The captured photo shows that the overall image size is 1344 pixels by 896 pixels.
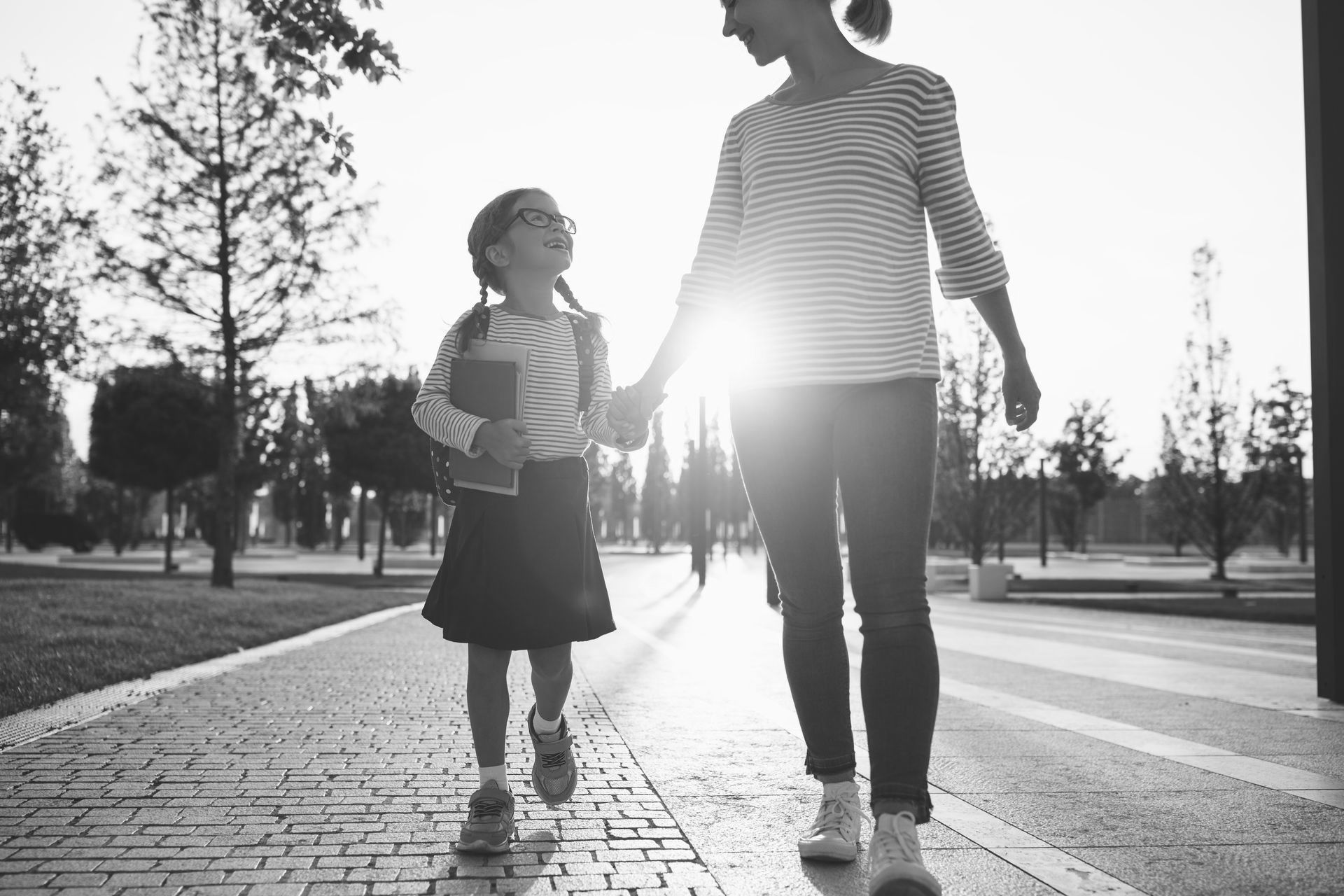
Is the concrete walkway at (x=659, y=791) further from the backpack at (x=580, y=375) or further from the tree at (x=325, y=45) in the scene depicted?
the tree at (x=325, y=45)

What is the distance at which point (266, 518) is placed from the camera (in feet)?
451

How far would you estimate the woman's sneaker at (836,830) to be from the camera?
8.57ft

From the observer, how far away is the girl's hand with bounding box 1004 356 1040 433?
8.50ft

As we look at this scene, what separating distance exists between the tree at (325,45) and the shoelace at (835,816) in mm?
4371

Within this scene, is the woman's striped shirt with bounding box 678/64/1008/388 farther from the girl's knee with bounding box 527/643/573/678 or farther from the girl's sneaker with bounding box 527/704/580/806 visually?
the girl's sneaker with bounding box 527/704/580/806

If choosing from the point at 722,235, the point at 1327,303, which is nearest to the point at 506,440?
the point at 722,235

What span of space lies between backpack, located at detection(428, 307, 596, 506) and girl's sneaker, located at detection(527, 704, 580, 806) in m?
0.66

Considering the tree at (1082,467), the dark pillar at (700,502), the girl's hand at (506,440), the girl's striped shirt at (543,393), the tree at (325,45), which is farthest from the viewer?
the tree at (1082,467)

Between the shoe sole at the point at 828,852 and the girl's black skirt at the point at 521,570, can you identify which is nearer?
the shoe sole at the point at 828,852

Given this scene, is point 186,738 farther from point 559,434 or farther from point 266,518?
point 266,518

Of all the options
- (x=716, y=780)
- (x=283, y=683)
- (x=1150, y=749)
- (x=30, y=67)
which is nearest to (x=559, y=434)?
(x=716, y=780)

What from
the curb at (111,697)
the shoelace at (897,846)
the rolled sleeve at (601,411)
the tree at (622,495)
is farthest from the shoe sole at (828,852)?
the tree at (622,495)

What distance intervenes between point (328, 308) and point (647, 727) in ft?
47.2

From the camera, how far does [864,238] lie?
102 inches
